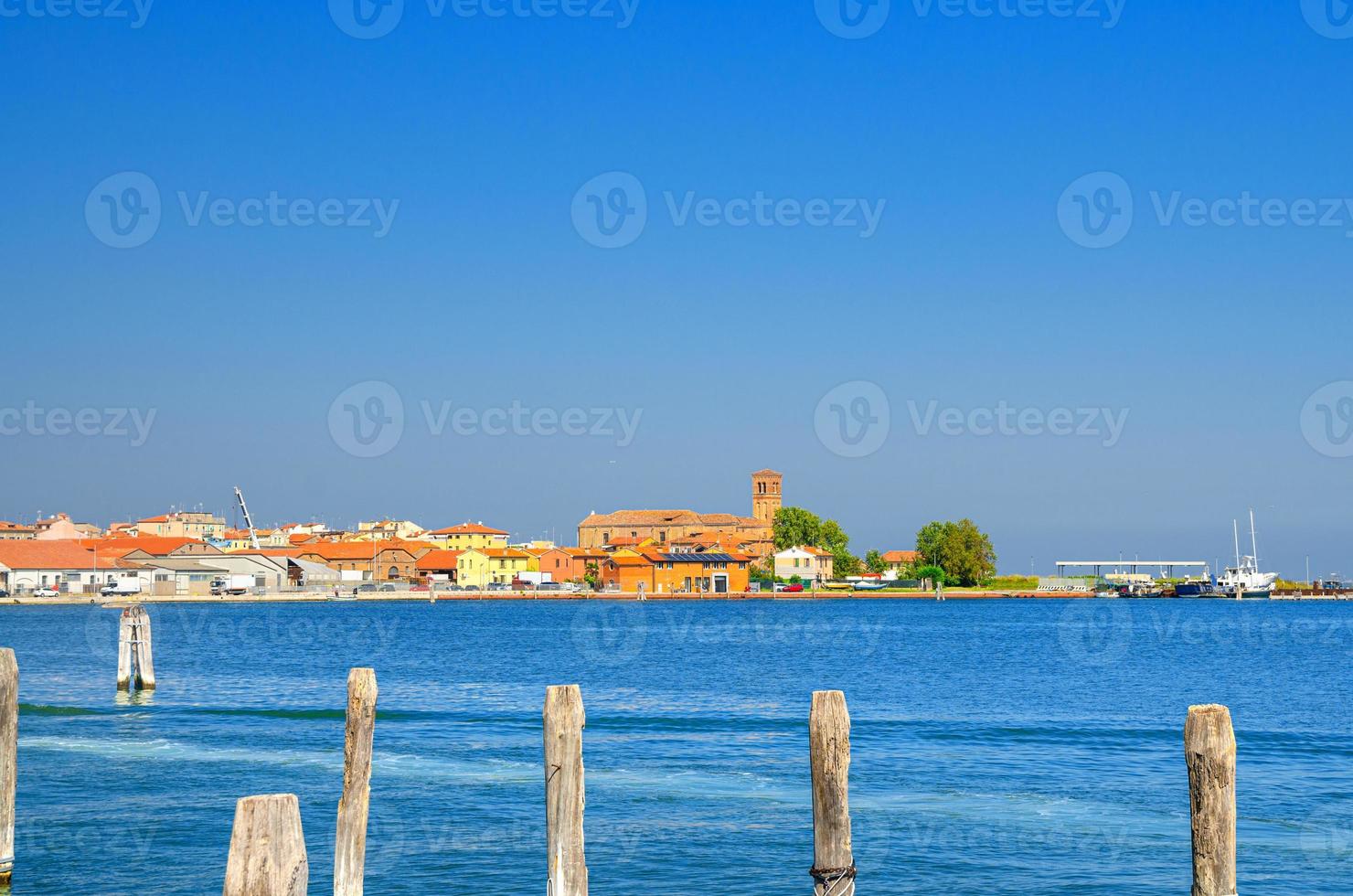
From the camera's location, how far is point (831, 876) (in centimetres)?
1102

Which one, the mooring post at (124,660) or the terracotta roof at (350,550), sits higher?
the terracotta roof at (350,550)

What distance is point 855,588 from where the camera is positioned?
186000mm

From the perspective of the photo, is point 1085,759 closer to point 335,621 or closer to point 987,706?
point 987,706

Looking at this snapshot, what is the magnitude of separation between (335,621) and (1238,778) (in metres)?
85.5

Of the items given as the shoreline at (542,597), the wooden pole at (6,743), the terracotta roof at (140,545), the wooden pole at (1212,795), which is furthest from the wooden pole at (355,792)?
the terracotta roof at (140,545)

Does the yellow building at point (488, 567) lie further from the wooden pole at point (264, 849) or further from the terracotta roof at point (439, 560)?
the wooden pole at point (264, 849)

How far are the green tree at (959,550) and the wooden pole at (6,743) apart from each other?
175274 millimetres

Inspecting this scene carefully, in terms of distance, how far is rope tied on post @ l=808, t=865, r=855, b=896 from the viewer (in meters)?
11.0

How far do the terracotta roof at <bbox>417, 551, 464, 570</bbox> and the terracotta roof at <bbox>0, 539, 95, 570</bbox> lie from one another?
39.4 metres

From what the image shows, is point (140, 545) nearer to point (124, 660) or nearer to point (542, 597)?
point (542, 597)

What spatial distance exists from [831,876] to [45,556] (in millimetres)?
146483

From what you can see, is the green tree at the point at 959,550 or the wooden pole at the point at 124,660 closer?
the wooden pole at the point at 124,660

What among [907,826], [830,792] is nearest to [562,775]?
[830,792]

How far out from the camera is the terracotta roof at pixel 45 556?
453 feet
